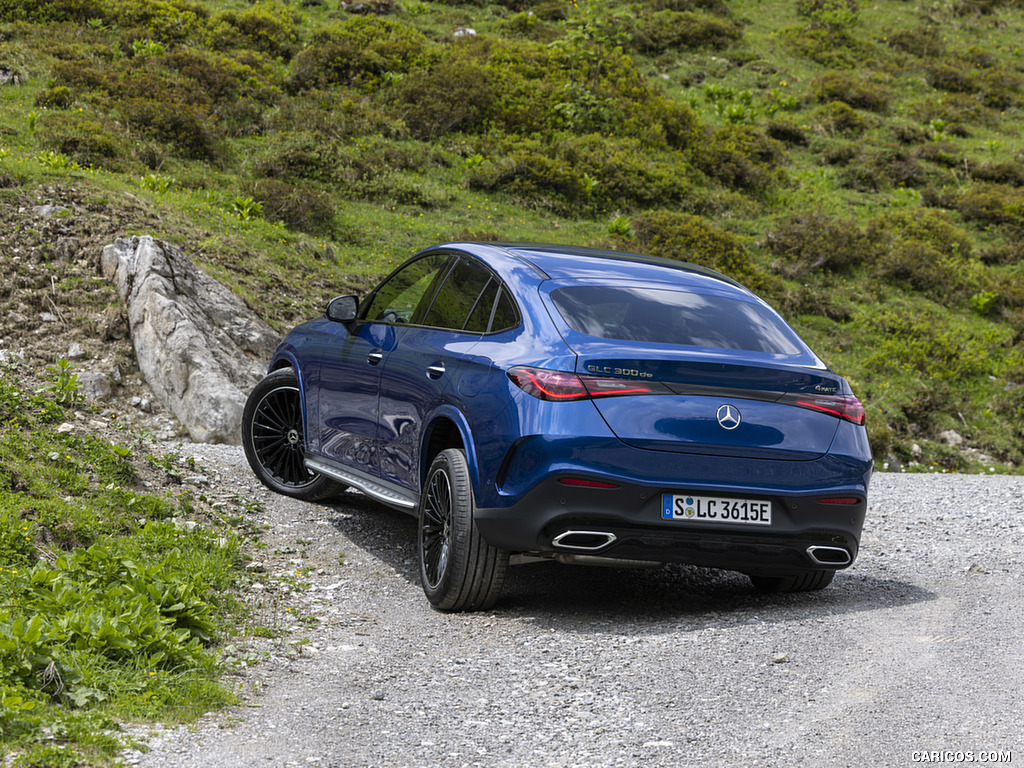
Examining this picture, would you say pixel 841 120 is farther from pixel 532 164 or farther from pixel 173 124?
pixel 173 124

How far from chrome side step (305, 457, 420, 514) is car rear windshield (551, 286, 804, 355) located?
1.43m

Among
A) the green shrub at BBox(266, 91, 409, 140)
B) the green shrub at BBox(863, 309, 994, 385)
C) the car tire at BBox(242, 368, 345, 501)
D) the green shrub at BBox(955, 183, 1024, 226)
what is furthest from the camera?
the green shrub at BBox(955, 183, 1024, 226)

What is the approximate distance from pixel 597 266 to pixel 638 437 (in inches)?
50.7

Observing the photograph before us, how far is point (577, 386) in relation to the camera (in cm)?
423

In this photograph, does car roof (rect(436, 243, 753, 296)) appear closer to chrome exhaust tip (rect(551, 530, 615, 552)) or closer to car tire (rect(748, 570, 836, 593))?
chrome exhaust tip (rect(551, 530, 615, 552))

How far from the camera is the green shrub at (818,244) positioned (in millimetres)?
21453

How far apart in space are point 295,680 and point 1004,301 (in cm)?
2200

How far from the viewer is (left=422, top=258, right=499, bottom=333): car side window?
5.03m

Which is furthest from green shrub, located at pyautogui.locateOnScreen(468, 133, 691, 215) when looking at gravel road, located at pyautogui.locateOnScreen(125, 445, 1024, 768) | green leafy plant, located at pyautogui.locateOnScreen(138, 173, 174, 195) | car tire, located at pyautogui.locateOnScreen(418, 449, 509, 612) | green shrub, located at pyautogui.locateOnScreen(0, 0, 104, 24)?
car tire, located at pyautogui.locateOnScreen(418, 449, 509, 612)

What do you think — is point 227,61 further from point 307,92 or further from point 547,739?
point 547,739

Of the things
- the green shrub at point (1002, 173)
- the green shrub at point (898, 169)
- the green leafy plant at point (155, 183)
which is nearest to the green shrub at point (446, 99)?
the green leafy plant at point (155, 183)

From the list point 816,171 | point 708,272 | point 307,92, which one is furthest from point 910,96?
point 708,272

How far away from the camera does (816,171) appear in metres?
27.3

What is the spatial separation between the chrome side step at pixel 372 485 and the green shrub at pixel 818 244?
16659 mm
